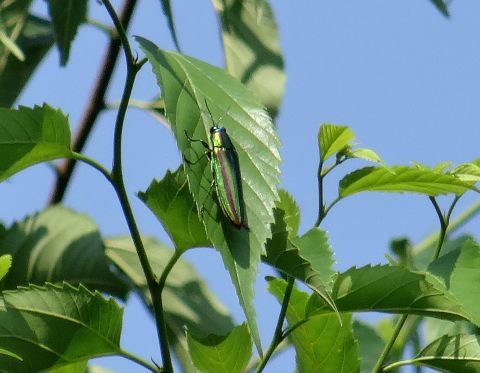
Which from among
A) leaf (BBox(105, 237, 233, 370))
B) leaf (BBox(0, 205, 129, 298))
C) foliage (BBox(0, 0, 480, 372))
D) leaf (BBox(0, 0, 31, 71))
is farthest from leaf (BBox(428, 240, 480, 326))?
leaf (BBox(0, 0, 31, 71))

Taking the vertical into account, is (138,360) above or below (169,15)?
below

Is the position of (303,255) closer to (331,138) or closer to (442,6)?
(331,138)

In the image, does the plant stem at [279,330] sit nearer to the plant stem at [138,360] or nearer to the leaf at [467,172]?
the plant stem at [138,360]

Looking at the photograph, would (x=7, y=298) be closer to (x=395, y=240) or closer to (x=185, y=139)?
(x=185, y=139)

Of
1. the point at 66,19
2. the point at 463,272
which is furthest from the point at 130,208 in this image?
the point at 66,19

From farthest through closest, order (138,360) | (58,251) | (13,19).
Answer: (13,19), (58,251), (138,360)

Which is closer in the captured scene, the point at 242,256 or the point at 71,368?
the point at 242,256

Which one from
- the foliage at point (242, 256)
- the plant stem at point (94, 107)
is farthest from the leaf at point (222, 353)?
the plant stem at point (94, 107)
